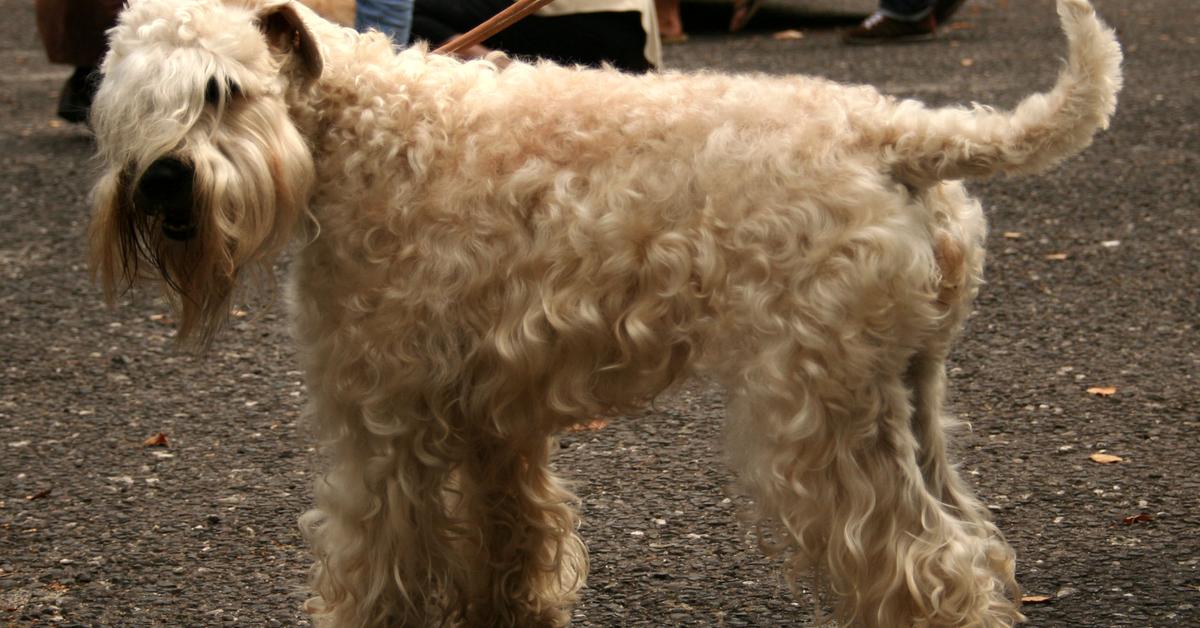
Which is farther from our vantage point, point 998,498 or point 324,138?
point 998,498

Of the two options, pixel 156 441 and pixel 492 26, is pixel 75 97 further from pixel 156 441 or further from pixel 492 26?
pixel 492 26

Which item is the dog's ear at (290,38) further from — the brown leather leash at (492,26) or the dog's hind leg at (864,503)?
the dog's hind leg at (864,503)

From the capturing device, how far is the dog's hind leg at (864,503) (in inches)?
116

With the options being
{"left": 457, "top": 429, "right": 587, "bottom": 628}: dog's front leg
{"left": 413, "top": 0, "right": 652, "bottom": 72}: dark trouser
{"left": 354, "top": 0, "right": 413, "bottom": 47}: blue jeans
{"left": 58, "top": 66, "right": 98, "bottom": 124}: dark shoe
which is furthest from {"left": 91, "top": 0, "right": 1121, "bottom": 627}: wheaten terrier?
{"left": 58, "top": 66, "right": 98, "bottom": 124}: dark shoe

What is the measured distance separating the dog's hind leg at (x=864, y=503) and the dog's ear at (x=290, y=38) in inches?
45.5

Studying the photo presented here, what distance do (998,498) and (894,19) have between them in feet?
26.0

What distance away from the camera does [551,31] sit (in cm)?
583

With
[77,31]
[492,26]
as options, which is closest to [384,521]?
[492,26]

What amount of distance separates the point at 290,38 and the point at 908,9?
9.12m

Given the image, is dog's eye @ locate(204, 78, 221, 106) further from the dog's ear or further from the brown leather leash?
the brown leather leash

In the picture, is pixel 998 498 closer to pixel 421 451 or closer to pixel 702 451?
pixel 702 451

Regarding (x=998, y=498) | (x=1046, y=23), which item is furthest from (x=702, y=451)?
(x=1046, y=23)

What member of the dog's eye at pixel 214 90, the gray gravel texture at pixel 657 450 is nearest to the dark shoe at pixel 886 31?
the gray gravel texture at pixel 657 450

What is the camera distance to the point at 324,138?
130 inches
